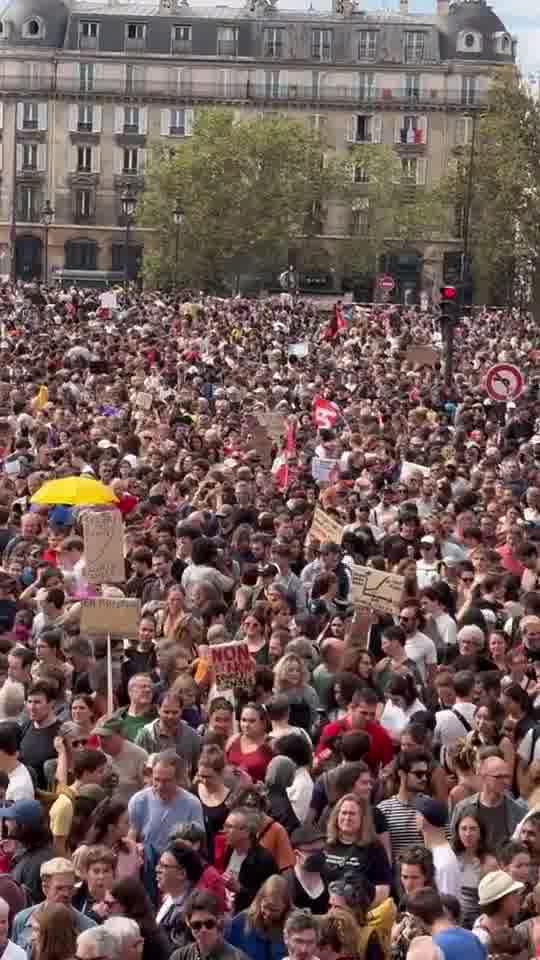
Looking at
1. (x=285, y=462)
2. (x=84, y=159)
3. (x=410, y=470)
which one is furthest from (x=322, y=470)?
(x=84, y=159)

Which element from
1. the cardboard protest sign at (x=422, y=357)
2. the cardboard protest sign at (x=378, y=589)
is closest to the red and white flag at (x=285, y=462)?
the cardboard protest sign at (x=378, y=589)

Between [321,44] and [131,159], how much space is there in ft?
32.3

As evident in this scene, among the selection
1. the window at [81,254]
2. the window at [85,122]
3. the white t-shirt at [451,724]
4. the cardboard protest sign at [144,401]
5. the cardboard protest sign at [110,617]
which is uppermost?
the window at [85,122]

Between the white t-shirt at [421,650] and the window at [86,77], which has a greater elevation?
the window at [86,77]

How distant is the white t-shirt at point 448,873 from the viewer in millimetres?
10875

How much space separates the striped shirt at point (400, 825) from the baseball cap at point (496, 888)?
118cm

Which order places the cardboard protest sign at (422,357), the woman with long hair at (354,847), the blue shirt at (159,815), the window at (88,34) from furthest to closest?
1. the window at (88,34)
2. the cardboard protest sign at (422,357)
3. the blue shirt at (159,815)
4. the woman with long hair at (354,847)

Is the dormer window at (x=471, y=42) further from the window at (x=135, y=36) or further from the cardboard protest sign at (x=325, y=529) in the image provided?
the cardboard protest sign at (x=325, y=529)

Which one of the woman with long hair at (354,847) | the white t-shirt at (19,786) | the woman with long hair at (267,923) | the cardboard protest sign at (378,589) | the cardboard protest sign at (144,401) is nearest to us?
the woman with long hair at (267,923)

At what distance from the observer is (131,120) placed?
118688 millimetres

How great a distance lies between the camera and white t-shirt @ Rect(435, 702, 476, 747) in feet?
43.4

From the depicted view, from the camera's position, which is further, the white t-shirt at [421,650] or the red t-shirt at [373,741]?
the white t-shirt at [421,650]

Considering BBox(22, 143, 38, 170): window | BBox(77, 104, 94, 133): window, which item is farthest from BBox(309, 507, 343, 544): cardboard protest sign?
BBox(77, 104, 94, 133): window

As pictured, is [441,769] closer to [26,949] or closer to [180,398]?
[26,949]
